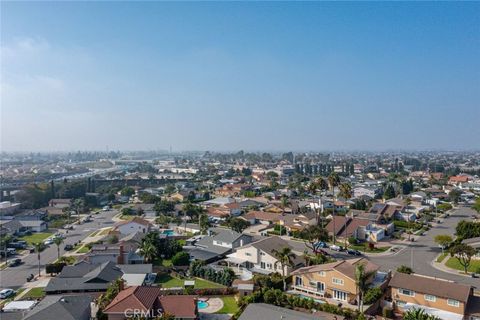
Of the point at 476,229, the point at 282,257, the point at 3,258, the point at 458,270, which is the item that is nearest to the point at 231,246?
the point at 282,257

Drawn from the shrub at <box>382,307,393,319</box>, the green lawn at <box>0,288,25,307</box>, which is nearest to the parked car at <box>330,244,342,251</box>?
the shrub at <box>382,307,393,319</box>

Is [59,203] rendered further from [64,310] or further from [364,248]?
[364,248]

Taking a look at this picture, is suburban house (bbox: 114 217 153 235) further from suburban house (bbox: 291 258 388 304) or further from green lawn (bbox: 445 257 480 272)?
green lawn (bbox: 445 257 480 272)

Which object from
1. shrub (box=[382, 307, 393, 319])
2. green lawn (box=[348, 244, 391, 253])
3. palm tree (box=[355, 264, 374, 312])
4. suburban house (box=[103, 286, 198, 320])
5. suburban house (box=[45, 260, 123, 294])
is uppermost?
palm tree (box=[355, 264, 374, 312])

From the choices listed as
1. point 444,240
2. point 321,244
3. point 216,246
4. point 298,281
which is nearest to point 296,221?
point 321,244

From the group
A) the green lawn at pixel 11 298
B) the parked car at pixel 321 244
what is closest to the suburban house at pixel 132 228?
the green lawn at pixel 11 298

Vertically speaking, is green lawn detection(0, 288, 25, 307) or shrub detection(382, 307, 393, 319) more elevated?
shrub detection(382, 307, 393, 319)

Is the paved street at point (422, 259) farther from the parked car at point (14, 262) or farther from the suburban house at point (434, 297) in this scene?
the parked car at point (14, 262)
